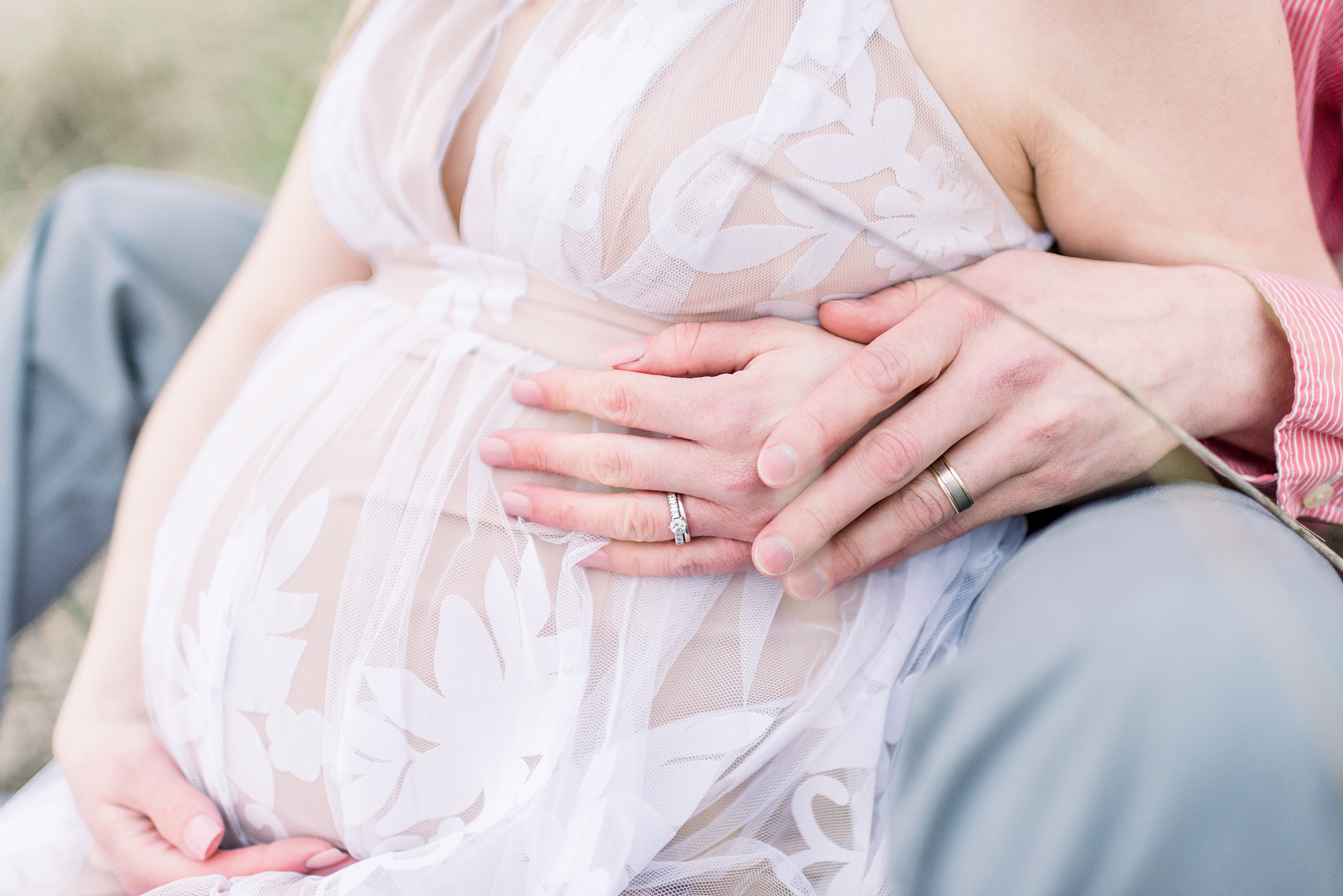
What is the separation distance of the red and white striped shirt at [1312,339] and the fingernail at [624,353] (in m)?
0.41

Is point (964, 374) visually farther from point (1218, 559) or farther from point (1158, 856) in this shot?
point (1158, 856)

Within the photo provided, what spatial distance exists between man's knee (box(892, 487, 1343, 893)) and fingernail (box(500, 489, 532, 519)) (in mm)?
325

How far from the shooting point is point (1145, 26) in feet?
1.53

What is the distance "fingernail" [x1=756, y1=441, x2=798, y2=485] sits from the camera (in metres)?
0.55

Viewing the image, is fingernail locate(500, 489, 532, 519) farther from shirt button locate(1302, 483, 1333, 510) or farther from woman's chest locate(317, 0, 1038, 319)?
shirt button locate(1302, 483, 1333, 510)

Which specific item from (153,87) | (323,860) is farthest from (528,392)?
(153,87)

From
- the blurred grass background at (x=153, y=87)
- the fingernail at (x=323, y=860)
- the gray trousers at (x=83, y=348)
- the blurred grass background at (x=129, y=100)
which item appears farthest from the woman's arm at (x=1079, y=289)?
the blurred grass background at (x=153, y=87)

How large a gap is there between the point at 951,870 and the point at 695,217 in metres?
0.43

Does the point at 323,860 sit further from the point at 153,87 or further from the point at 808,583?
the point at 153,87

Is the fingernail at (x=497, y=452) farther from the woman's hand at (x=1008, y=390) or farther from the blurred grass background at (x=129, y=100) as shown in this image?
the blurred grass background at (x=129, y=100)

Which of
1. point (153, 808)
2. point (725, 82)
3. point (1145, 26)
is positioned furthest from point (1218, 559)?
point (153, 808)

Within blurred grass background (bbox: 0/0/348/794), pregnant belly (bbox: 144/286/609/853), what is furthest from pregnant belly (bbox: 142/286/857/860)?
blurred grass background (bbox: 0/0/348/794)

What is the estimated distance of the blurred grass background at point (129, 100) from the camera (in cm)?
109

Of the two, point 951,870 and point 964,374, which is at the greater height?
point 964,374
